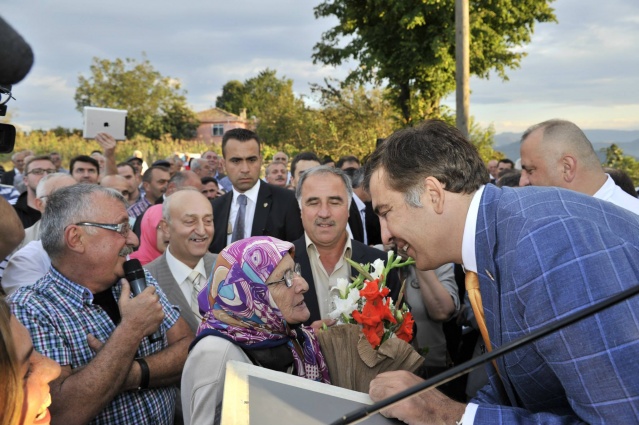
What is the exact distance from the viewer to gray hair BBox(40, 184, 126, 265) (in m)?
3.28

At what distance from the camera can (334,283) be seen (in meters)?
4.59

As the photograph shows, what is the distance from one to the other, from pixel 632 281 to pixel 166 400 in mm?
2578

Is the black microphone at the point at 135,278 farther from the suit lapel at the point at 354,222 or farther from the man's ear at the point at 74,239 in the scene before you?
the suit lapel at the point at 354,222

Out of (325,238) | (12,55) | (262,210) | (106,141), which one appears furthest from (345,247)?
(106,141)

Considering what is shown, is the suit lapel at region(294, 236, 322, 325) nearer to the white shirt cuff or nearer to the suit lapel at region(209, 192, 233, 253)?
the suit lapel at region(209, 192, 233, 253)

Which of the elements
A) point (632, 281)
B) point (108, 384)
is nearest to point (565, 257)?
point (632, 281)

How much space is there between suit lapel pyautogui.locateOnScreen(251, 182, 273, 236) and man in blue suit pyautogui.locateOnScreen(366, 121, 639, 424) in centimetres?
391

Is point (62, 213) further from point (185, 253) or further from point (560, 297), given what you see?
point (560, 297)

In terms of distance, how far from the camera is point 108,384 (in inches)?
115

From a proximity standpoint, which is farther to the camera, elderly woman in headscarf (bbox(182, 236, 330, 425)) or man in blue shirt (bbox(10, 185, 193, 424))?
man in blue shirt (bbox(10, 185, 193, 424))

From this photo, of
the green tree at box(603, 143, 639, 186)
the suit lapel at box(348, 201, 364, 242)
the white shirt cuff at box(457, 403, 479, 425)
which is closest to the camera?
the white shirt cuff at box(457, 403, 479, 425)

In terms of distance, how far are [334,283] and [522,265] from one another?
2855 millimetres

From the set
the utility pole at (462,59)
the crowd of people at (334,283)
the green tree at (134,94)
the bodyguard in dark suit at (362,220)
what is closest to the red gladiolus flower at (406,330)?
the crowd of people at (334,283)

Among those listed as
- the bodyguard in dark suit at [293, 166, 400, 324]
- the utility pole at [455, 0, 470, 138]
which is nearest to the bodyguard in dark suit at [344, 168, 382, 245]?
the bodyguard in dark suit at [293, 166, 400, 324]
